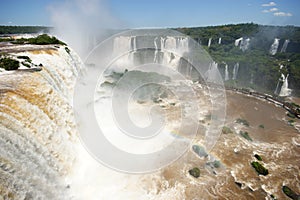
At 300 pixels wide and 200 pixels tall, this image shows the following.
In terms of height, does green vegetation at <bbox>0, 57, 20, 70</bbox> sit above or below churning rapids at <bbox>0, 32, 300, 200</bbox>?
above

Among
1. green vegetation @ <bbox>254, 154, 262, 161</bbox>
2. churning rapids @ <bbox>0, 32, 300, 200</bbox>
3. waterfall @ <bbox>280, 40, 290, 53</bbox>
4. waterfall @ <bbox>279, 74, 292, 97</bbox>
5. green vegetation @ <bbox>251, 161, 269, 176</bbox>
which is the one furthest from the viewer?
waterfall @ <bbox>280, 40, 290, 53</bbox>

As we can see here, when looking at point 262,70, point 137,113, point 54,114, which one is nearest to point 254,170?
point 137,113

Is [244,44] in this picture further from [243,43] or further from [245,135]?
[245,135]

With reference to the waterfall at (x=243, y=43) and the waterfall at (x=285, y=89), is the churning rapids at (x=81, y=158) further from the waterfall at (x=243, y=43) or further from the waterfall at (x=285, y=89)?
the waterfall at (x=243, y=43)

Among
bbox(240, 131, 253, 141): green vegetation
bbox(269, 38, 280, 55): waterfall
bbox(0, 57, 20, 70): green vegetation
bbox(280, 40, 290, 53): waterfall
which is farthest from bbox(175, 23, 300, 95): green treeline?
bbox(0, 57, 20, 70): green vegetation

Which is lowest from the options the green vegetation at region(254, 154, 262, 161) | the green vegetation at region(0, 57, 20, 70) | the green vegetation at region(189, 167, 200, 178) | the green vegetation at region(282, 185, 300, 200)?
the green vegetation at region(254, 154, 262, 161)

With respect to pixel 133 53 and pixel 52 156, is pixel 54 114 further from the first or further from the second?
pixel 133 53

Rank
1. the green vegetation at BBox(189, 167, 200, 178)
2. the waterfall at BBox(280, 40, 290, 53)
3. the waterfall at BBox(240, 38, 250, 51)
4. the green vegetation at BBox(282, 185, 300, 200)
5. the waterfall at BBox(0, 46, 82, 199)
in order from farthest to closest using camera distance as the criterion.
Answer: the waterfall at BBox(240, 38, 250, 51), the waterfall at BBox(280, 40, 290, 53), the green vegetation at BBox(189, 167, 200, 178), the green vegetation at BBox(282, 185, 300, 200), the waterfall at BBox(0, 46, 82, 199)

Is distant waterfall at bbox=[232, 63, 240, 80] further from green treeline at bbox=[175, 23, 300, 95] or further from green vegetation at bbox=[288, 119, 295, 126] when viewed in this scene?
green vegetation at bbox=[288, 119, 295, 126]

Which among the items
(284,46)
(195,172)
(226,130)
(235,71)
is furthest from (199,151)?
(284,46)
